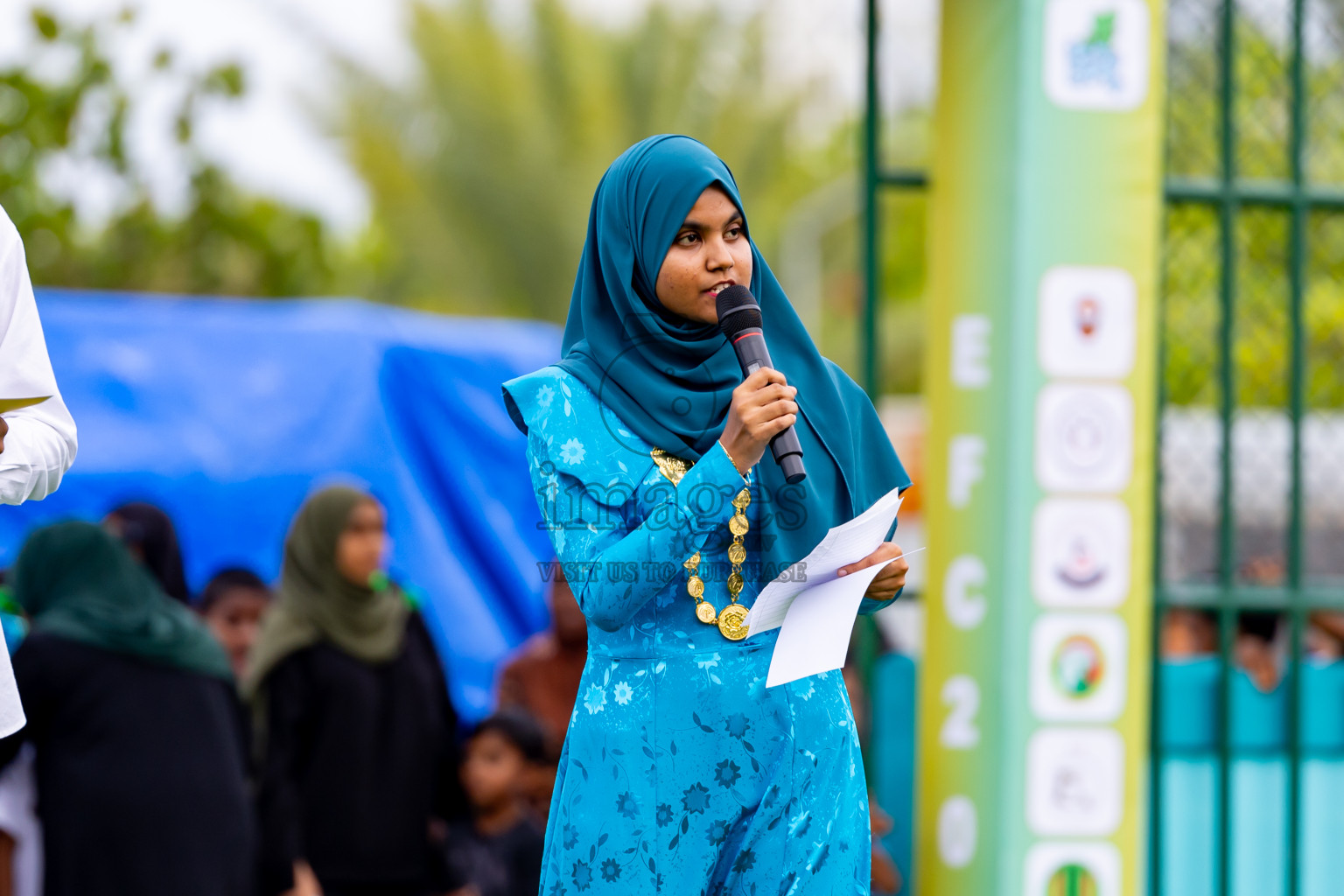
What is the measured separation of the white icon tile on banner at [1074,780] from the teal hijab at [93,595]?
2165mm

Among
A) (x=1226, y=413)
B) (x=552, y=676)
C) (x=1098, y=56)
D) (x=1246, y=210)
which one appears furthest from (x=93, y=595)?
(x=1246, y=210)

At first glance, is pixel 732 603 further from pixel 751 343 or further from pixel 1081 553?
pixel 1081 553

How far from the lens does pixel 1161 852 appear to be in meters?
3.98

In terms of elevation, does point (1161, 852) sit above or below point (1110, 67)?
below

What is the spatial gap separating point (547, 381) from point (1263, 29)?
300 centimetres

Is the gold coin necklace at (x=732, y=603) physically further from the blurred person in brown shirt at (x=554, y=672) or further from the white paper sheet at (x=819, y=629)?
the blurred person in brown shirt at (x=554, y=672)

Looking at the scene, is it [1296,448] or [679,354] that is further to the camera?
[1296,448]

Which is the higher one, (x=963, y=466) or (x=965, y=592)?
(x=963, y=466)

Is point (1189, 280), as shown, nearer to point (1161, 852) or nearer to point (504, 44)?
point (1161, 852)

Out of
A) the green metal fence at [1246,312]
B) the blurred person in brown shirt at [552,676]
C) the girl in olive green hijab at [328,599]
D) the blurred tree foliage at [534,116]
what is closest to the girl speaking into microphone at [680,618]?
the green metal fence at [1246,312]

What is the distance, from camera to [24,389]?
2045 mm

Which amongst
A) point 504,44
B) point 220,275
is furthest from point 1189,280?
point 504,44

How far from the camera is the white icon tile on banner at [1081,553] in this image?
3.63 m

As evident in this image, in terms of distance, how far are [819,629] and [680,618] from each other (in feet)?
0.67
